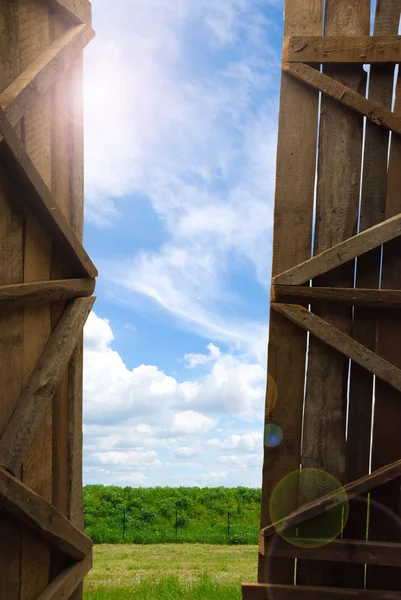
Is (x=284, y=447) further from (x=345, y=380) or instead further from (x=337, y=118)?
(x=337, y=118)

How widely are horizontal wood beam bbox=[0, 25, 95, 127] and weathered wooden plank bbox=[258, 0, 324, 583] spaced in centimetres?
188

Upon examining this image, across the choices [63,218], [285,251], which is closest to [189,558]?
[285,251]

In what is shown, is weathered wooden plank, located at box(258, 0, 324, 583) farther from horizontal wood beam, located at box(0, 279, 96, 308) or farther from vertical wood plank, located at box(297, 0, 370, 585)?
horizontal wood beam, located at box(0, 279, 96, 308)

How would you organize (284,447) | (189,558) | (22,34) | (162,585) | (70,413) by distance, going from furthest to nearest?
(189,558), (162,585), (284,447), (70,413), (22,34)

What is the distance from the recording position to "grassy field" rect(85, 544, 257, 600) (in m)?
7.68

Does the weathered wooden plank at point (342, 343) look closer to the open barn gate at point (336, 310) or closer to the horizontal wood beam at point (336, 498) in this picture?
the open barn gate at point (336, 310)

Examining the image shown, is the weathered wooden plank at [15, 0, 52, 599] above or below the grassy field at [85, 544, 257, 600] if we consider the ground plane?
above

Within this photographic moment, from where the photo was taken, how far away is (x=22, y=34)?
4.77 meters

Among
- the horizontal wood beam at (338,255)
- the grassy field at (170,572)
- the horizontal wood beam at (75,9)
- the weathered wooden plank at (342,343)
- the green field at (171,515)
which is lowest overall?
the grassy field at (170,572)

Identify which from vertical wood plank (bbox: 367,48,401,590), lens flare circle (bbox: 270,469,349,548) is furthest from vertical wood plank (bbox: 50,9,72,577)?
vertical wood plank (bbox: 367,48,401,590)

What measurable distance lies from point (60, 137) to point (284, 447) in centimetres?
328

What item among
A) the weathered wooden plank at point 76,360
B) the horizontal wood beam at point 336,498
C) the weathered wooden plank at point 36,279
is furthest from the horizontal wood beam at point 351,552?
the weathered wooden plank at point 36,279

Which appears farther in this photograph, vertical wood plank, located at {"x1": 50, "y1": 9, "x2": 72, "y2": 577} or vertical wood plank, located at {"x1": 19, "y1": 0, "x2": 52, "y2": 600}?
vertical wood plank, located at {"x1": 50, "y1": 9, "x2": 72, "y2": 577}

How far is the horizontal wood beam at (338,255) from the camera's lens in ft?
18.0
